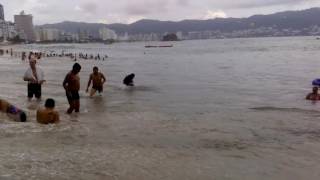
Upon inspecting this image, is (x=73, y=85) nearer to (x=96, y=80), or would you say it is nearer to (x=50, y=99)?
(x=50, y=99)

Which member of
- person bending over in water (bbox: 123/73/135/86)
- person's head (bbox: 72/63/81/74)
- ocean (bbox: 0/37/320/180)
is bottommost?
ocean (bbox: 0/37/320/180)

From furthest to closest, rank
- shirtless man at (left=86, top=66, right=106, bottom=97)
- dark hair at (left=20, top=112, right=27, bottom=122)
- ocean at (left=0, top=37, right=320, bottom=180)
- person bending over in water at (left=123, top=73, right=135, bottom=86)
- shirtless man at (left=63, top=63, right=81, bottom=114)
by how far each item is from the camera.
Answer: person bending over in water at (left=123, top=73, right=135, bottom=86)
shirtless man at (left=86, top=66, right=106, bottom=97)
shirtless man at (left=63, top=63, right=81, bottom=114)
dark hair at (left=20, top=112, right=27, bottom=122)
ocean at (left=0, top=37, right=320, bottom=180)

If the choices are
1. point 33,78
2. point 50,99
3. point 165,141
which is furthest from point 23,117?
point 33,78

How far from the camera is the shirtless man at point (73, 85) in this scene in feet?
48.0

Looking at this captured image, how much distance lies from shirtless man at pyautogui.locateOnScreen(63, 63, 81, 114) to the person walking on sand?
8.84ft

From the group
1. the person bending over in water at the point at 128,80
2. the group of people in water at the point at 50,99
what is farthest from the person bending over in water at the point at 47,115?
the person bending over in water at the point at 128,80

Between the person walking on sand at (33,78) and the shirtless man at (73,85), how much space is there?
2.69 meters

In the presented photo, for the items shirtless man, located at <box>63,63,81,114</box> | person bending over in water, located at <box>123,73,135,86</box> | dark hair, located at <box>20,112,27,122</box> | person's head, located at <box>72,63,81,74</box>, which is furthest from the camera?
person bending over in water, located at <box>123,73,135,86</box>

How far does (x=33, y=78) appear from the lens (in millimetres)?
17312

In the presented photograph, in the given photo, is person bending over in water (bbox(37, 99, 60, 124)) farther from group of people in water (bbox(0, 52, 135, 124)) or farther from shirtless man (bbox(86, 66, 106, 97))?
shirtless man (bbox(86, 66, 106, 97))

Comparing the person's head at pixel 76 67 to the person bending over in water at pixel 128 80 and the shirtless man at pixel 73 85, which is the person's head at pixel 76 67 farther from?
the person bending over in water at pixel 128 80

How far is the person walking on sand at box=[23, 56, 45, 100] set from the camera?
1715cm

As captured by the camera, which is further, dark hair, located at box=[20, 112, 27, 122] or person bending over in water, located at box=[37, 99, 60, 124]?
dark hair, located at box=[20, 112, 27, 122]

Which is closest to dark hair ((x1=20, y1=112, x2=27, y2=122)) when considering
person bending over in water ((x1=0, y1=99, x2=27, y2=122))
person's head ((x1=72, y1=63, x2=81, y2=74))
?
person bending over in water ((x1=0, y1=99, x2=27, y2=122))
